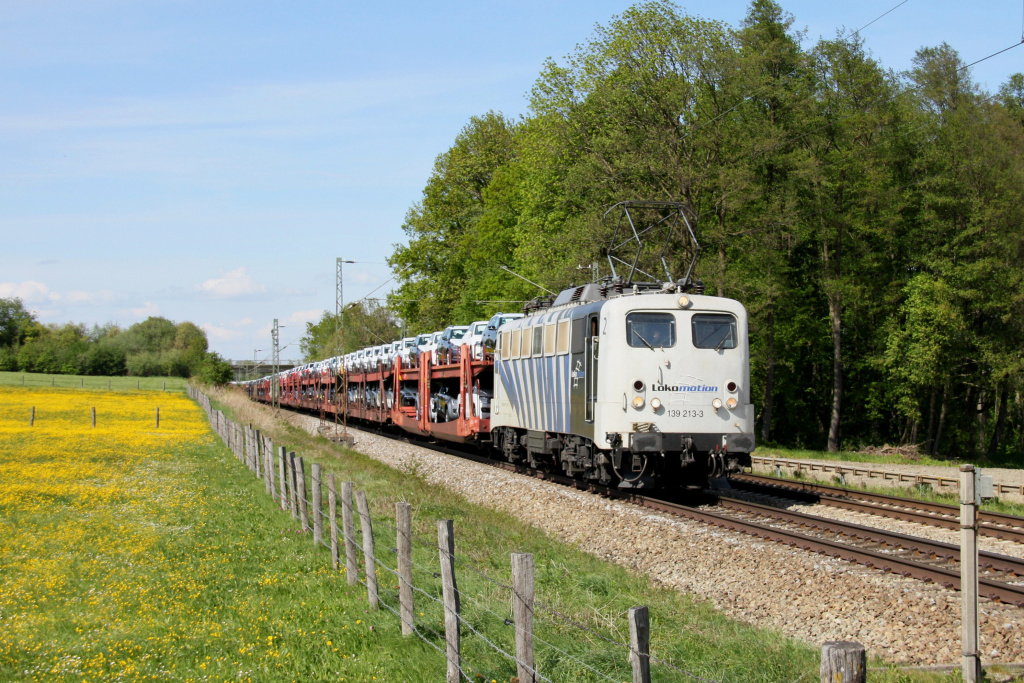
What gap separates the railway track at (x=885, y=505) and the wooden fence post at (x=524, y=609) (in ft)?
29.5

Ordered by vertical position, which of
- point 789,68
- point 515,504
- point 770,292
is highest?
point 789,68

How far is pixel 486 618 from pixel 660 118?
25768 mm

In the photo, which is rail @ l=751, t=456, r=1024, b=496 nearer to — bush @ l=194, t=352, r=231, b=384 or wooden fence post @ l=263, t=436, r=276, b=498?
wooden fence post @ l=263, t=436, r=276, b=498

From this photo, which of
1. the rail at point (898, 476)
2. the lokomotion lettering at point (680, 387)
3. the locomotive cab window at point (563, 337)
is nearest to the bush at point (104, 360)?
the rail at point (898, 476)

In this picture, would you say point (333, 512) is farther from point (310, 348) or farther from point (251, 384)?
point (310, 348)

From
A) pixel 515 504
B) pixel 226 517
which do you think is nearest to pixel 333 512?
pixel 226 517

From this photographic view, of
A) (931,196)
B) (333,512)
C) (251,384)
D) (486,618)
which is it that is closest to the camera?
(486,618)

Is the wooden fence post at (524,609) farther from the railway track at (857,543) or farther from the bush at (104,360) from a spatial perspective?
the bush at (104,360)

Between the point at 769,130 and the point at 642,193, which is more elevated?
the point at 769,130

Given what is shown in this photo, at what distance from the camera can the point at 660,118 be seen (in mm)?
31484

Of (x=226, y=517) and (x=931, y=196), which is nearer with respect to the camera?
(x=226, y=517)

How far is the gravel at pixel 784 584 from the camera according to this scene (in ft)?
26.5

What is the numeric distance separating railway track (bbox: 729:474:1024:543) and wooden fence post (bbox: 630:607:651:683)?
9.48m

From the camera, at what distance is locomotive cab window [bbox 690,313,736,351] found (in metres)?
15.3
